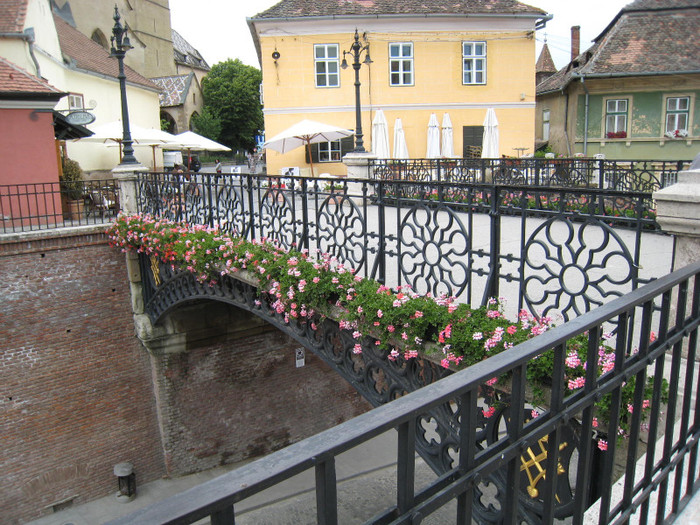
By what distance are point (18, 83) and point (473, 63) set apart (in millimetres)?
16966

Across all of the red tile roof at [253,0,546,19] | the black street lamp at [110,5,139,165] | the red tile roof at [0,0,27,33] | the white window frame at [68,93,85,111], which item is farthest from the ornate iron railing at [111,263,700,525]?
the red tile roof at [253,0,546,19]

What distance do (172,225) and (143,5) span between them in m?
33.0

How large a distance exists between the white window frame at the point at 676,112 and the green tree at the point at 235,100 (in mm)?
35893

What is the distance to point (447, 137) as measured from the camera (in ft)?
77.8

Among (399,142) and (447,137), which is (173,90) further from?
(447,137)

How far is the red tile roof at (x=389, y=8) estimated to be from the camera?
73.6 feet

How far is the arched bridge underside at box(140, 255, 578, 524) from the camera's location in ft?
13.0

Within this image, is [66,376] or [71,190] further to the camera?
[71,190]

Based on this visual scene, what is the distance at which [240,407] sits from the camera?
14039mm

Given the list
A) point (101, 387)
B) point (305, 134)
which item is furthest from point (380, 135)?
point (101, 387)

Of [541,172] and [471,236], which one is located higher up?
[541,172]

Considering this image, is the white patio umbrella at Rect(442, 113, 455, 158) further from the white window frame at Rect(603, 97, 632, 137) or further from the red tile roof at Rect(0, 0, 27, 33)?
the red tile roof at Rect(0, 0, 27, 33)

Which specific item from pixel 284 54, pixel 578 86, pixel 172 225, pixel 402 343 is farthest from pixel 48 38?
pixel 578 86

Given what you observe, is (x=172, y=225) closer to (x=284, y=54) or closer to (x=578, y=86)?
(x=284, y=54)
